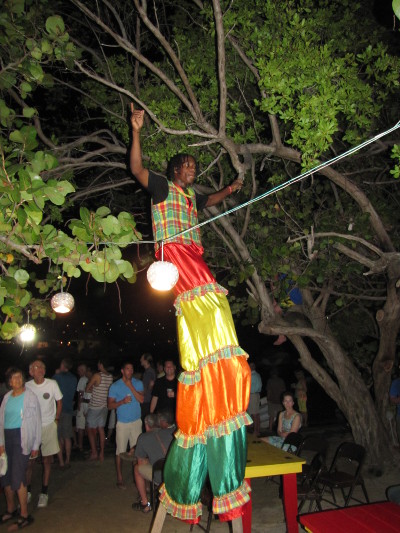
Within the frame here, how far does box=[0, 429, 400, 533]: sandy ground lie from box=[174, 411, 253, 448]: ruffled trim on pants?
257cm

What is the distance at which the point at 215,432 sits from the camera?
2967 mm

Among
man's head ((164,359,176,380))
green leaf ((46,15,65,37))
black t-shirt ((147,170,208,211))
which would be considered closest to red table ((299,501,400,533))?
black t-shirt ((147,170,208,211))

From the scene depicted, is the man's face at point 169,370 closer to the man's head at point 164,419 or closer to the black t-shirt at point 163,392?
the black t-shirt at point 163,392

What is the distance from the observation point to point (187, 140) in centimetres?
546

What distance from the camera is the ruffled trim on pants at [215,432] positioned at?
2957mm

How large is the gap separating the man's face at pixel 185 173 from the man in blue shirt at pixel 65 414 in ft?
17.9

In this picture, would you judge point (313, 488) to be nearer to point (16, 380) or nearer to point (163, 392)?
point (163, 392)

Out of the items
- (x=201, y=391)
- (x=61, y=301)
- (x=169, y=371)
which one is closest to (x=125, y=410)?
(x=169, y=371)

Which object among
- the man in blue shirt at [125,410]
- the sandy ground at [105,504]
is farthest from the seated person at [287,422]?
the man in blue shirt at [125,410]

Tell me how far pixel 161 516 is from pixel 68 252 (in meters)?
2.00

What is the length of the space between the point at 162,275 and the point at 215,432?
1088 mm

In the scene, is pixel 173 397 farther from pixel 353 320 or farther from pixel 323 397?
pixel 323 397

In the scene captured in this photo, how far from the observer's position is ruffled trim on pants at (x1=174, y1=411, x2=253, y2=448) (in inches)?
116

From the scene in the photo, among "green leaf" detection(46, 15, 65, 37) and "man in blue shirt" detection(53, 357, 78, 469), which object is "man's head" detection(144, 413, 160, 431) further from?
"green leaf" detection(46, 15, 65, 37)
